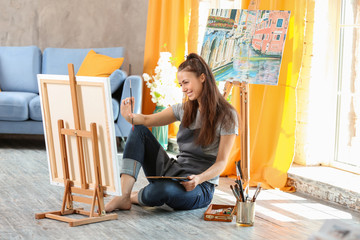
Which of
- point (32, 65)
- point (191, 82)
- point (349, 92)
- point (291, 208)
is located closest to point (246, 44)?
point (191, 82)

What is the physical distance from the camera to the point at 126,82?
4.36 metres

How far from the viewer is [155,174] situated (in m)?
2.71

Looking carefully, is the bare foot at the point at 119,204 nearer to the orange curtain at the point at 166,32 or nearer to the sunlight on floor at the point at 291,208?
the sunlight on floor at the point at 291,208

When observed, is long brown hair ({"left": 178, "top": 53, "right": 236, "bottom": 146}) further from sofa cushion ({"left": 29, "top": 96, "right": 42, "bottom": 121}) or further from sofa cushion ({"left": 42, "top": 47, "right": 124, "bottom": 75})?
sofa cushion ({"left": 42, "top": 47, "right": 124, "bottom": 75})

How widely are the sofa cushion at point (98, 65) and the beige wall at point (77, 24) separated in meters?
0.63

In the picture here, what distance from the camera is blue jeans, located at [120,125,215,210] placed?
254 cm

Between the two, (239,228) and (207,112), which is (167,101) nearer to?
(207,112)

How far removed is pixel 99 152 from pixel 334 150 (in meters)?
1.81

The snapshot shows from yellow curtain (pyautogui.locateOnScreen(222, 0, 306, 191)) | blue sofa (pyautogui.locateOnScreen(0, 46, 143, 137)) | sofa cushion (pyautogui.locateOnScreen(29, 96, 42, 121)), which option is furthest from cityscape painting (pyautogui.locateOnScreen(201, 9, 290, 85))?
sofa cushion (pyautogui.locateOnScreen(29, 96, 42, 121))

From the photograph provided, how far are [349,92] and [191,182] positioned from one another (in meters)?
1.46

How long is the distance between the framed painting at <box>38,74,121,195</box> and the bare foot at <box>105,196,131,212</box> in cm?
22

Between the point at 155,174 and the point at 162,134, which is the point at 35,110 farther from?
the point at 155,174

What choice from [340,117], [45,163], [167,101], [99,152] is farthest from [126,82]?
[99,152]

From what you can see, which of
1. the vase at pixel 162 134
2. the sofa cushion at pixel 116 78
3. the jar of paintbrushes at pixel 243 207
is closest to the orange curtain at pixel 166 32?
the vase at pixel 162 134
